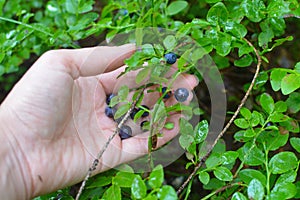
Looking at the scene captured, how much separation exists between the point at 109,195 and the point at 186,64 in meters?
0.49

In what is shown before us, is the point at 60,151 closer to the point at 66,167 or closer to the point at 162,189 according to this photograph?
the point at 66,167

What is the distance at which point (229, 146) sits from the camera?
2.12 metres

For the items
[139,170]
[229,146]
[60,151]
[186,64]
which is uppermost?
[186,64]

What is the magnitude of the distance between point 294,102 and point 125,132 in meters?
0.53

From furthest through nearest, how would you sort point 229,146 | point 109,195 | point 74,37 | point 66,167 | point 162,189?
point 229,146 < point 74,37 < point 66,167 < point 109,195 < point 162,189

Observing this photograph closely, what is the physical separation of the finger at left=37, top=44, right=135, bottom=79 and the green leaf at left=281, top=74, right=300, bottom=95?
1.60 feet

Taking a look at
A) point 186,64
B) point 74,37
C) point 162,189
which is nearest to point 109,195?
point 162,189

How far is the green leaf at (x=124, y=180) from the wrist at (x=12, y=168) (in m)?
0.30

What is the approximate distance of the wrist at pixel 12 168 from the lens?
1.33 metres

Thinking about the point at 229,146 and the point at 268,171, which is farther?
the point at 229,146

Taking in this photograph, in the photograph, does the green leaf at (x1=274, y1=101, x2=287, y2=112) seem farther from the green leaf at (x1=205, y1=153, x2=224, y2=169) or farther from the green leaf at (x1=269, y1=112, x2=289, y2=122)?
the green leaf at (x1=205, y1=153, x2=224, y2=169)

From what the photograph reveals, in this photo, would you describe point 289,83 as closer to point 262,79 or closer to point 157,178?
point 262,79

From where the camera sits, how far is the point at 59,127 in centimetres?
145

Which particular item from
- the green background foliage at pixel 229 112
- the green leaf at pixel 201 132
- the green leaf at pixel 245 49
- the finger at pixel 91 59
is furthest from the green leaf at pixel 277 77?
the finger at pixel 91 59
